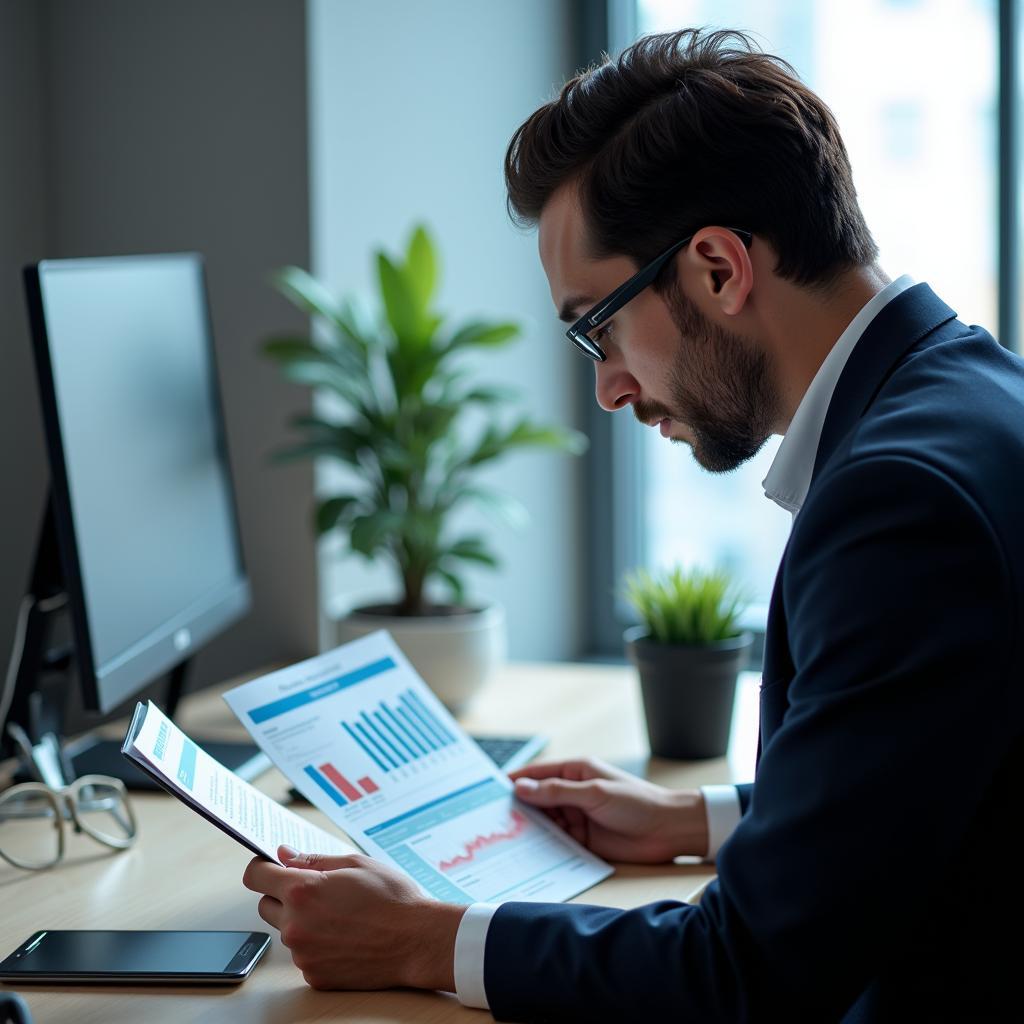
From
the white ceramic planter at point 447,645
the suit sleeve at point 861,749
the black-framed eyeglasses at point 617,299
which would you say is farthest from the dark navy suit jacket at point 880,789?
the white ceramic planter at point 447,645

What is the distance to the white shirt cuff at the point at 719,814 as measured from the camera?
1312mm

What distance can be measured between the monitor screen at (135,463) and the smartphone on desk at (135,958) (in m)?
0.29

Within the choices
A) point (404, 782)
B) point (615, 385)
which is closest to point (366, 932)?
point (404, 782)

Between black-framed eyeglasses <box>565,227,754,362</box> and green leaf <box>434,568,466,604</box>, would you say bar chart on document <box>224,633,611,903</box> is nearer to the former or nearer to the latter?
black-framed eyeglasses <box>565,227,754,362</box>

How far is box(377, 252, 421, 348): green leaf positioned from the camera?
1.95 metres

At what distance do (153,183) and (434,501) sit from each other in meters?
0.74

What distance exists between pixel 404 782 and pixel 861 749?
0.60 meters

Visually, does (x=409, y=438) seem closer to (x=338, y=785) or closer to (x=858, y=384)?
(x=338, y=785)

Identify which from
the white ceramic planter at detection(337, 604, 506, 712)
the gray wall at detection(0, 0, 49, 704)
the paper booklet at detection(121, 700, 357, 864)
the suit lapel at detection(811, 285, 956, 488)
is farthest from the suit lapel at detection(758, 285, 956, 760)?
the gray wall at detection(0, 0, 49, 704)

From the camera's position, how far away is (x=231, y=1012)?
0.99m

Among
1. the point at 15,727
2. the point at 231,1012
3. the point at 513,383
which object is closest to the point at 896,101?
the point at 513,383

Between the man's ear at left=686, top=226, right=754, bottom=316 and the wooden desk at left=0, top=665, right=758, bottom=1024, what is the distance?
54 centimetres

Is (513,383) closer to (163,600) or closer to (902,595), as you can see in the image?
(163,600)

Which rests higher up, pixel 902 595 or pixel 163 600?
pixel 902 595
